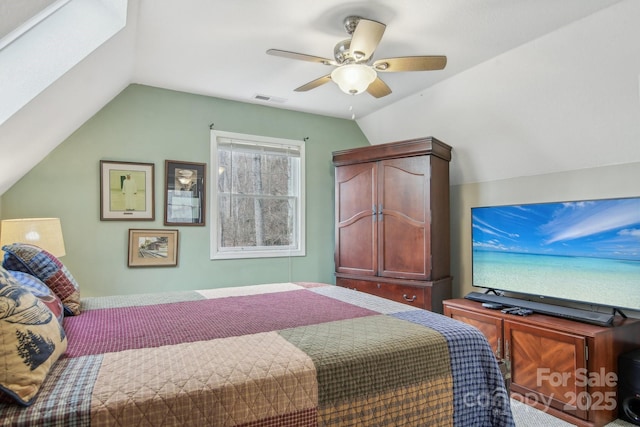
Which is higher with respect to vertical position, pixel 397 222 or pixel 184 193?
pixel 184 193

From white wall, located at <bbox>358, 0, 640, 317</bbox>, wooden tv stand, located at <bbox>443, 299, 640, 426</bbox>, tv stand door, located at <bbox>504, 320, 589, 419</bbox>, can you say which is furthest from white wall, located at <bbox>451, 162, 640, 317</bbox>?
tv stand door, located at <bbox>504, 320, 589, 419</bbox>

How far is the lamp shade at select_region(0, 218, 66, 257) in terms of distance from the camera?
7.91 ft

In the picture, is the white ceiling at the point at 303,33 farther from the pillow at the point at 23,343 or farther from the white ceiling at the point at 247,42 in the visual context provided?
the pillow at the point at 23,343

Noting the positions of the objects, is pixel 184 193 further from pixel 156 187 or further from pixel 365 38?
pixel 365 38

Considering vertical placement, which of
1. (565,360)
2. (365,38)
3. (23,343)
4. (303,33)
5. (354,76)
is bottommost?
(565,360)

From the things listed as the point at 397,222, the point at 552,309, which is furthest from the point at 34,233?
the point at 552,309

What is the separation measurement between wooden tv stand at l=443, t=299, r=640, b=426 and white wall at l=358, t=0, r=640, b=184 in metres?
1.24

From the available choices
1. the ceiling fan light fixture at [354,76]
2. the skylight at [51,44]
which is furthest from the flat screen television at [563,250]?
the skylight at [51,44]

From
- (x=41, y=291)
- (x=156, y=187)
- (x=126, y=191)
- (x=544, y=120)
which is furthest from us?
(x=156, y=187)

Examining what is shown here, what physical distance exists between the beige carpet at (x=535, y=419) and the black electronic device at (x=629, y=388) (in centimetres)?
6

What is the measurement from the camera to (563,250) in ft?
9.09

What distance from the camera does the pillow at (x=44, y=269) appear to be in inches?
68.3

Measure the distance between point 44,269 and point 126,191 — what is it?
1670 mm

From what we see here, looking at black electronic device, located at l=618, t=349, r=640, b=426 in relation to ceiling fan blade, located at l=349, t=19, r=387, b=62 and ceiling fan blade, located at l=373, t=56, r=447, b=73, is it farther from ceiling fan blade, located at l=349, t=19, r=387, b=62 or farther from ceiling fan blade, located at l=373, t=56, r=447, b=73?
ceiling fan blade, located at l=349, t=19, r=387, b=62
